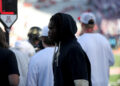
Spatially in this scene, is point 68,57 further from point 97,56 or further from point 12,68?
point 97,56

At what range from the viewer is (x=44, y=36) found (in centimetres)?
564

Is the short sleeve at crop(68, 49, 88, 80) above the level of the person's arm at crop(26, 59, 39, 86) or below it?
above

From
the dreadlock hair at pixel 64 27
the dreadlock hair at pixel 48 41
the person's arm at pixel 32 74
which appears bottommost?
the person's arm at pixel 32 74

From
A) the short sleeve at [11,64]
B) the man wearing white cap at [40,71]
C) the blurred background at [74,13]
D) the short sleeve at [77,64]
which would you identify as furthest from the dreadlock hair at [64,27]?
the blurred background at [74,13]

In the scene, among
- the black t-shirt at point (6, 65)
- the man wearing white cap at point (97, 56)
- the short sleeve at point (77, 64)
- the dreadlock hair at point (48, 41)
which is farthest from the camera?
the man wearing white cap at point (97, 56)

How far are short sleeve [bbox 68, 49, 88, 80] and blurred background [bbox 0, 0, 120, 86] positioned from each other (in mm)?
18624

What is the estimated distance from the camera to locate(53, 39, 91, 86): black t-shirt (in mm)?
3879

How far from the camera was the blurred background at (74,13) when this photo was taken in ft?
77.2

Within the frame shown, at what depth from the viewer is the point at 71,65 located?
3.89 meters

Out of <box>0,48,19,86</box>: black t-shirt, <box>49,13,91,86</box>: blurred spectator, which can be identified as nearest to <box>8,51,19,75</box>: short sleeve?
<box>0,48,19,86</box>: black t-shirt

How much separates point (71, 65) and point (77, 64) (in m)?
0.05

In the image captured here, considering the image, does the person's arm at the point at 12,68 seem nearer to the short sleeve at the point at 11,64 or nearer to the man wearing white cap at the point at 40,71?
the short sleeve at the point at 11,64

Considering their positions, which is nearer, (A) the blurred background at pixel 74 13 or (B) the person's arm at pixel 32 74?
(B) the person's arm at pixel 32 74

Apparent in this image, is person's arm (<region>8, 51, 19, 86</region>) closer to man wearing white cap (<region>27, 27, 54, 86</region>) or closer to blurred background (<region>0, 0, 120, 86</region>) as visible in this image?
man wearing white cap (<region>27, 27, 54, 86</region>)
